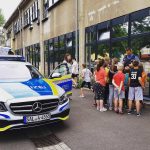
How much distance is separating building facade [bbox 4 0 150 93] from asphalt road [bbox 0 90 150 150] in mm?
3702

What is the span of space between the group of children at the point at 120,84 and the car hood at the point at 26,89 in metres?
2.42

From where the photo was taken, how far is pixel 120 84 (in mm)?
9203

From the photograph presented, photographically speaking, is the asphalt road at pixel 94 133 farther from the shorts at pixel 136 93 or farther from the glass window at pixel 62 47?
the glass window at pixel 62 47

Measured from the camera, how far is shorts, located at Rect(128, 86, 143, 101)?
29.4 feet

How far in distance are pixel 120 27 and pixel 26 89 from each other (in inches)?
292

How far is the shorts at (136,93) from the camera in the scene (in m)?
8.97

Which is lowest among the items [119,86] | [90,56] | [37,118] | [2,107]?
[37,118]

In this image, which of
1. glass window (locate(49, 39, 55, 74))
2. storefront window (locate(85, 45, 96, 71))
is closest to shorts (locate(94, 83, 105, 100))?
storefront window (locate(85, 45, 96, 71))

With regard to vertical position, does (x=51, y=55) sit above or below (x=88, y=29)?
below

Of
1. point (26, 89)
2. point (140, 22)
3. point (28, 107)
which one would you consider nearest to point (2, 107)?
point (28, 107)

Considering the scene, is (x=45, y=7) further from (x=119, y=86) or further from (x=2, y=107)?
(x=2, y=107)

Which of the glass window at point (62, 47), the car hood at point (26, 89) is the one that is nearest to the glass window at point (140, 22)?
the car hood at point (26, 89)

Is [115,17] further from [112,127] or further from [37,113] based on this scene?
[37,113]

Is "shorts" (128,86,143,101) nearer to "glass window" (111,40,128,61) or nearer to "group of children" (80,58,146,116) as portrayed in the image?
"group of children" (80,58,146,116)
